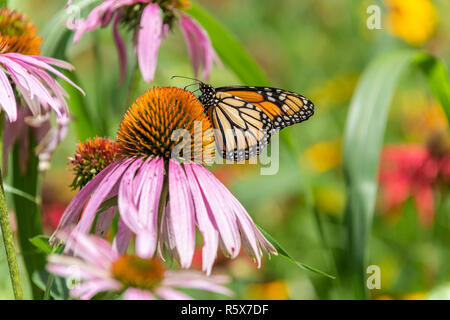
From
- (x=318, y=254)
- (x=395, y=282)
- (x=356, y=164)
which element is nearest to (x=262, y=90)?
(x=356, y=164)

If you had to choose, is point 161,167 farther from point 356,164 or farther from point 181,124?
point 356,164

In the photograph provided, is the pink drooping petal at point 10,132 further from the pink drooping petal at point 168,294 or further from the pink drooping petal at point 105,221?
the pink drooping petal at point 168,294

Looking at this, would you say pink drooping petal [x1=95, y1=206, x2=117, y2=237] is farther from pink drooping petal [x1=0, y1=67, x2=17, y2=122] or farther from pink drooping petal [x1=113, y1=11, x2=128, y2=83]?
pink drooping petal [x1=113, y1=11, x2=128, y2=83]

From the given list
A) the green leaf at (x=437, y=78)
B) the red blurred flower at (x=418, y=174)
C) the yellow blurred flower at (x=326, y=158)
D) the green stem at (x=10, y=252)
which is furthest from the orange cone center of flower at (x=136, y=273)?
the yellow blurred flower at (x=326, y=158)

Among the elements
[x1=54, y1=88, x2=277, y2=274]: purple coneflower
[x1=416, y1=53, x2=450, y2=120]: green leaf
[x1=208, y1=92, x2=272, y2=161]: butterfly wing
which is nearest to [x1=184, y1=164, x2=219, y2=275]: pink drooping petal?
[x1=54, y1=88, x2=277, y2=274]: purple coneflower

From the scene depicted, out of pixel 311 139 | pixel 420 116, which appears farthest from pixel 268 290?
pixel 311 139
